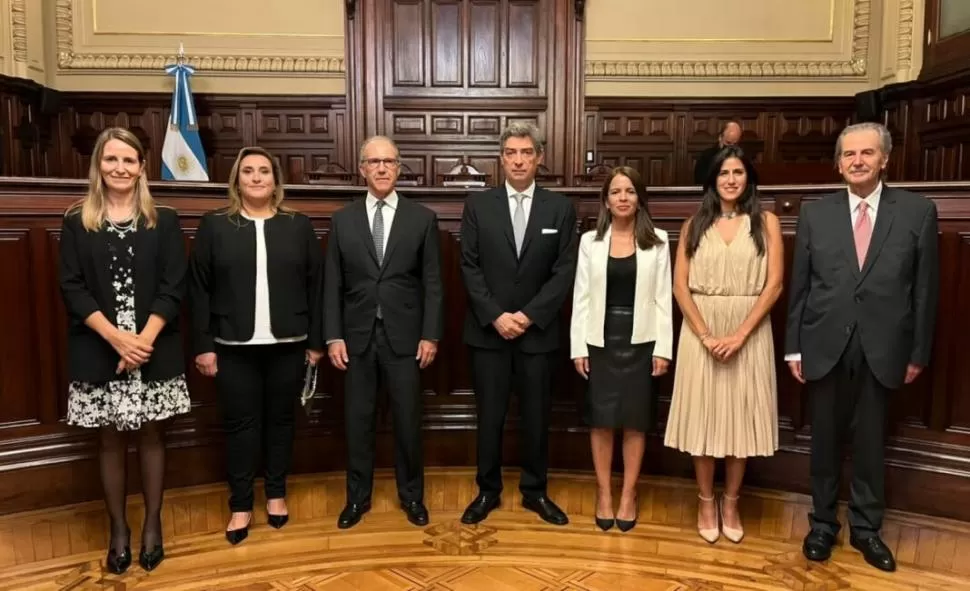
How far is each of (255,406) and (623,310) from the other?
1.38 meters

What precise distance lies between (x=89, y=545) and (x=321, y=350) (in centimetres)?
106

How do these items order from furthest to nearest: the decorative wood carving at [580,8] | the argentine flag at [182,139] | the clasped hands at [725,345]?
the decorative wood carving at [580,8]
the argentine flag at [182,139]
the clasped hands at [725,345]

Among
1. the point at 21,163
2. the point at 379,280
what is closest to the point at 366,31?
the point at 21,163

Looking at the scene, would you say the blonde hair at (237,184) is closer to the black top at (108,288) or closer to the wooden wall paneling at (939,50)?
the black top at (108,288)

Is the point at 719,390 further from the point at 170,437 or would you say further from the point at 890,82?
the point at 890,82

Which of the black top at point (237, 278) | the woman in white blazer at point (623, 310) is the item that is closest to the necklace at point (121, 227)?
the black top at point (237, 278)

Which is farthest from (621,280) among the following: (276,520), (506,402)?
(276,520)

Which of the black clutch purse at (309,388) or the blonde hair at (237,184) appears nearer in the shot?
the blonde hair at (237,184)

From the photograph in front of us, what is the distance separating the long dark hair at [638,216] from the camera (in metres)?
2.57

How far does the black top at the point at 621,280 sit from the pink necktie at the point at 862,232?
2.40ft

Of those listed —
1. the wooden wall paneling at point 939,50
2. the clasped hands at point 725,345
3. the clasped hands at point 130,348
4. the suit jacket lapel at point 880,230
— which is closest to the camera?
the clasped hands at point 130,348

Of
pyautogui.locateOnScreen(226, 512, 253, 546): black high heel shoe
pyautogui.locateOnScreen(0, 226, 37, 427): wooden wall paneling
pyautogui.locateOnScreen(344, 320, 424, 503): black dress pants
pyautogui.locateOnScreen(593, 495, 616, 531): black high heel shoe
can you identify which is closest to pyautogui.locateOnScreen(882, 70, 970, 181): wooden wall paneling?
pyautogui.locateOnScreen(593, 495, 616, 531): black high heel shoe

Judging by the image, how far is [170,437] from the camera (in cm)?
296

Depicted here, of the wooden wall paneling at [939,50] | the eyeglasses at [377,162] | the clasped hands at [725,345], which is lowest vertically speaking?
the clasped hands at [725,345]
